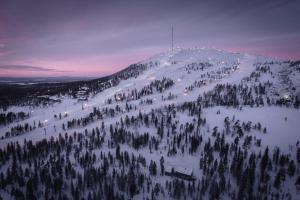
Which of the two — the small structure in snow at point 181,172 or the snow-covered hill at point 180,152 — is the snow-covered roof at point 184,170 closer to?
the small structure in snow at point 181,172

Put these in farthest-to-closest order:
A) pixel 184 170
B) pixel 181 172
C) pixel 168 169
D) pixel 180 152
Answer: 1. pixel 180 152
2. pixel 168 169
3. pixel 184 170
4. pixel 181 172

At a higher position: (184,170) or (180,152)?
(180,152)

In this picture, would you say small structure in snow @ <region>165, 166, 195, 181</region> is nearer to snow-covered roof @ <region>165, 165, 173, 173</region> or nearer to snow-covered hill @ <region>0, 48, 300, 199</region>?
snow-covered roof @ <region>165, 165, 173, 173</region>

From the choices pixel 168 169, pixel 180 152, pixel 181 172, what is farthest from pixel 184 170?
pixel 180 152

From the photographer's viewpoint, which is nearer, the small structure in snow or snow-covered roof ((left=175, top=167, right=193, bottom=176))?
the small structure in snow

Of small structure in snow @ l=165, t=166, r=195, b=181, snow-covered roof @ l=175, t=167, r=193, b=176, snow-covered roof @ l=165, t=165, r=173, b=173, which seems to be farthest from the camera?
snow-covered roof @ l=165, t=165, r=173, b=173

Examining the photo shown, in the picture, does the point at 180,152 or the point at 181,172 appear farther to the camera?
the point at 180,152

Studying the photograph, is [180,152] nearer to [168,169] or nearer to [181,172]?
[168,169]

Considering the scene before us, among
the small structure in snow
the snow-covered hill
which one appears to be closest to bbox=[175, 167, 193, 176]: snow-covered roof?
the small structure in snow

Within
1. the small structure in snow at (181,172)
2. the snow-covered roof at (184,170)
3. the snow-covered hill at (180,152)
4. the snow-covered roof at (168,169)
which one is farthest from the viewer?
the snow-covered roof at (168,169)

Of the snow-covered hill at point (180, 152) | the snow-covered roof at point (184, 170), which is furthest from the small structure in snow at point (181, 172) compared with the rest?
the snow-covered hill at point (180, 152)

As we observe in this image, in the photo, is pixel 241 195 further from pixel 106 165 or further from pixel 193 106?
pixel 193 106
